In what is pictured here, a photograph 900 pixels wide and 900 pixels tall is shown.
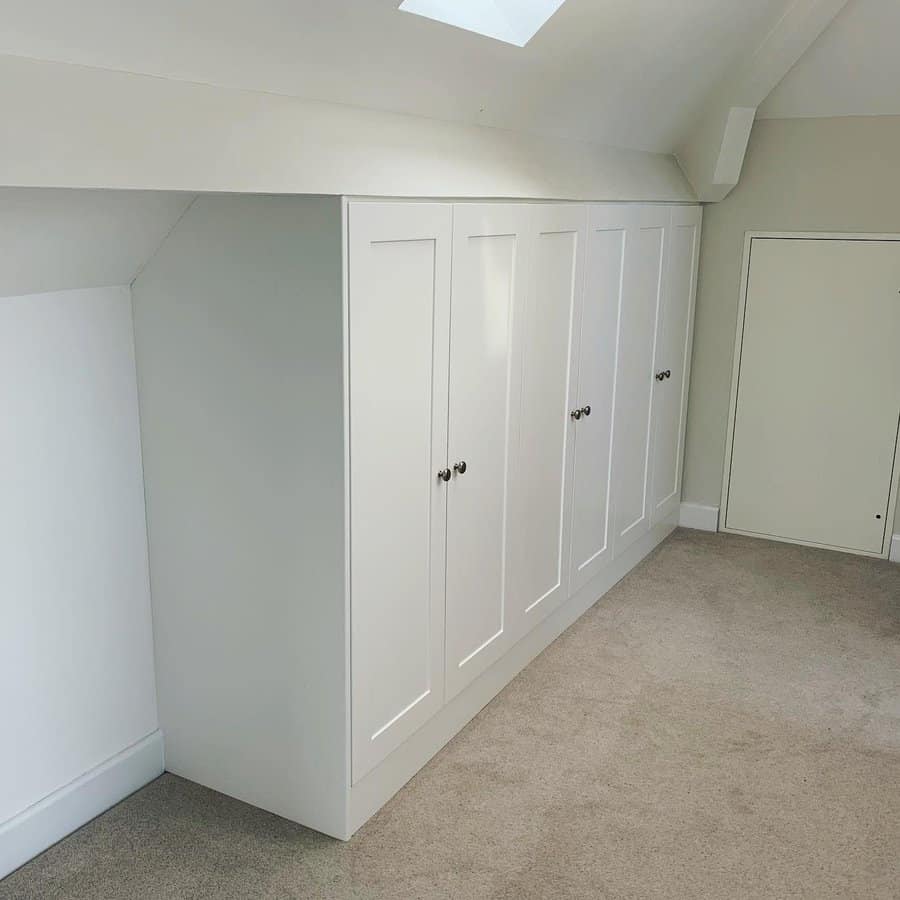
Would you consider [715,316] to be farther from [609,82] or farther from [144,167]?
[144,167]

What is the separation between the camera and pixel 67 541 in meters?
2.17

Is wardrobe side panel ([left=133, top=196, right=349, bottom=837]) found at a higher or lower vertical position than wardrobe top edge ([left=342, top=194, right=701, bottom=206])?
lower

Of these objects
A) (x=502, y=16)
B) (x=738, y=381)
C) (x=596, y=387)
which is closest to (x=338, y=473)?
(x=502, y=16)

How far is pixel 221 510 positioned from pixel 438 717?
806 mm

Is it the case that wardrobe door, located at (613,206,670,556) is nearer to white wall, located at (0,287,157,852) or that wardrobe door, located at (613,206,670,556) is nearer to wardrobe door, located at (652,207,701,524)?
wardrobe door, located at (652,207,701,524)

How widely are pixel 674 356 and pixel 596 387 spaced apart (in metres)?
0.84

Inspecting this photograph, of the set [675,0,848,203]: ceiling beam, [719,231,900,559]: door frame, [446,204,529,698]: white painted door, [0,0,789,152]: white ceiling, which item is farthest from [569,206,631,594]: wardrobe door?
[719,231,900,559]: door frame

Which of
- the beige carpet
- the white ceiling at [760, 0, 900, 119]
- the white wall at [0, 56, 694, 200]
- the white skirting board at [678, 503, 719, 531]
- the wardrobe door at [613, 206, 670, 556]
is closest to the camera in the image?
the white wall at [0, 56, 694, 200]

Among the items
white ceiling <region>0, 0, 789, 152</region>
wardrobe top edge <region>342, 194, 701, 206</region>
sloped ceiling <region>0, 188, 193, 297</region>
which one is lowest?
sloped ceiling <region>0, 188, 193, 297</region>

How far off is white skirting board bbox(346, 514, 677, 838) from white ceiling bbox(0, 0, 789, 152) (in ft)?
4.88

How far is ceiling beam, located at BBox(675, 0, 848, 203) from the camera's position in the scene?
3191 millimetres

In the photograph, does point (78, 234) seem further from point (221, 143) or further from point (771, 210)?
point (771, 210)

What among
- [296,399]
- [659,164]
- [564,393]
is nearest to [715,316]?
[659,164]

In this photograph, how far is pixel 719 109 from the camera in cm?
362
